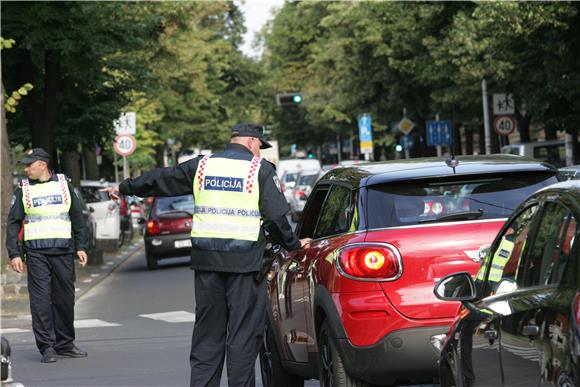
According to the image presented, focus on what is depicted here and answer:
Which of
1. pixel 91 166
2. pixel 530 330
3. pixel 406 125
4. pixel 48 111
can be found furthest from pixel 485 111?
pixel 530 330

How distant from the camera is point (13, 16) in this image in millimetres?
26953

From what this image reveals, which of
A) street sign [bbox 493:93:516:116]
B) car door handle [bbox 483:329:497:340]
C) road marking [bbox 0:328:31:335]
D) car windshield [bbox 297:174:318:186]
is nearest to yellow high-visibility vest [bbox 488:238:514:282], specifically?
car door handle [bbox 483:329:497:340]

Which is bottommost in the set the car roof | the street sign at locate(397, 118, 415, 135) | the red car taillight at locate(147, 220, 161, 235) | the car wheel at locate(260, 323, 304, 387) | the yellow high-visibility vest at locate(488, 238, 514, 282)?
the car wheel at locate(260, 323, 304, 387)

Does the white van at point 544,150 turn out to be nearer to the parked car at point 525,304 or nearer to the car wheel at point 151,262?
the car wheel at point 151,262

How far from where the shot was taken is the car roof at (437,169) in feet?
26.8

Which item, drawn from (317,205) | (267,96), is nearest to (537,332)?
(317,205)

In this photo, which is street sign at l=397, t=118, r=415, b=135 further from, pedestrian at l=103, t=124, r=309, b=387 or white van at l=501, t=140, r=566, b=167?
pedestrian at l=103, t=124, r=309, b=387

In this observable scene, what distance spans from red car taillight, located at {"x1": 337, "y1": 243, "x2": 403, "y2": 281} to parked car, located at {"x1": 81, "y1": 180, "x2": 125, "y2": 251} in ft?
78.5

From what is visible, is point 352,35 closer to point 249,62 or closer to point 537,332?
point 249,62

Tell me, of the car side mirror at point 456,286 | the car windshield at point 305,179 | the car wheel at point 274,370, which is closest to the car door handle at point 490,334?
the car side mirror at point 456,286

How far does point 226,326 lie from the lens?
846cm

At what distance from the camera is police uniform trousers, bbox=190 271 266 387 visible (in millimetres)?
8336

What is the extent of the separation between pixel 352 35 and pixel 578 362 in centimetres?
5454

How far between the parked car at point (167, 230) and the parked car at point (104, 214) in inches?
151
